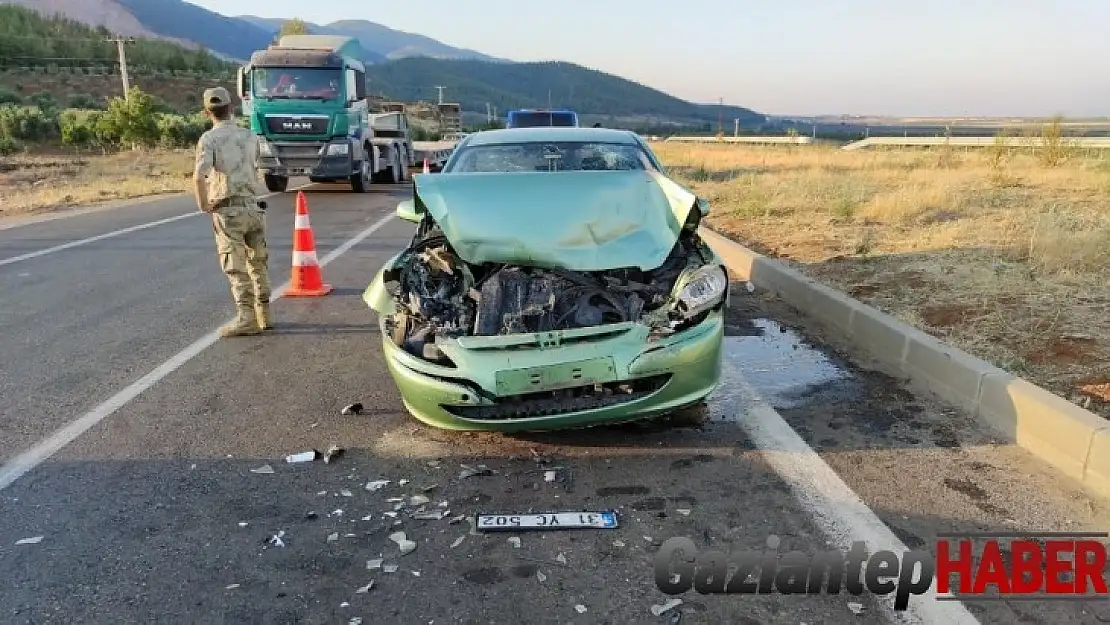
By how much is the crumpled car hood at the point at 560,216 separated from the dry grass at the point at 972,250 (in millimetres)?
2247

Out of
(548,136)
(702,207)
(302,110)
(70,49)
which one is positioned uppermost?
(70,49)

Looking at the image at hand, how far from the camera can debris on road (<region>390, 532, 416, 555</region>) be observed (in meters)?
3.00

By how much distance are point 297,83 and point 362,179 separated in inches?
107

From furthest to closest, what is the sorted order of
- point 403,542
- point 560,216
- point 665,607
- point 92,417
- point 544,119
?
point 544,119, point 560,216, point 92,417, point 403,542, point 665,607

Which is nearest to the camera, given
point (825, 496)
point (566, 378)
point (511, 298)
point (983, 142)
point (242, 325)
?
point (825, 496)

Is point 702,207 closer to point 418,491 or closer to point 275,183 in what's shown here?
point 418,491

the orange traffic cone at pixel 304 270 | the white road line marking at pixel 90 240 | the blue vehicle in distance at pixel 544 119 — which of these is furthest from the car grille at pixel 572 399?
the blue vehicle in distance at pixel 544 119

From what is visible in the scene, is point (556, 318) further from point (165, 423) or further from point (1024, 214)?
point (1024, 214)

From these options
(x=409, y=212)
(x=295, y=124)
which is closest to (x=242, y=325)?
(x=409, y=212)

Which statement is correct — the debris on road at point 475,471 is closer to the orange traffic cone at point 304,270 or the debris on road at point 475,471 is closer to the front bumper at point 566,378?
the front bumper at point 566,378

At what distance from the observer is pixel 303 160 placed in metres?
17.4

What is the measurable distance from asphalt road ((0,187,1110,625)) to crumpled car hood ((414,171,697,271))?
0.96m

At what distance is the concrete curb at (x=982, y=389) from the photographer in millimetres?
3553

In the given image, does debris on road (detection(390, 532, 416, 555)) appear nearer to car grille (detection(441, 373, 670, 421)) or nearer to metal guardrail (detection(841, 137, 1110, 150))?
car grille (detection(441, 373, 670, 421))
